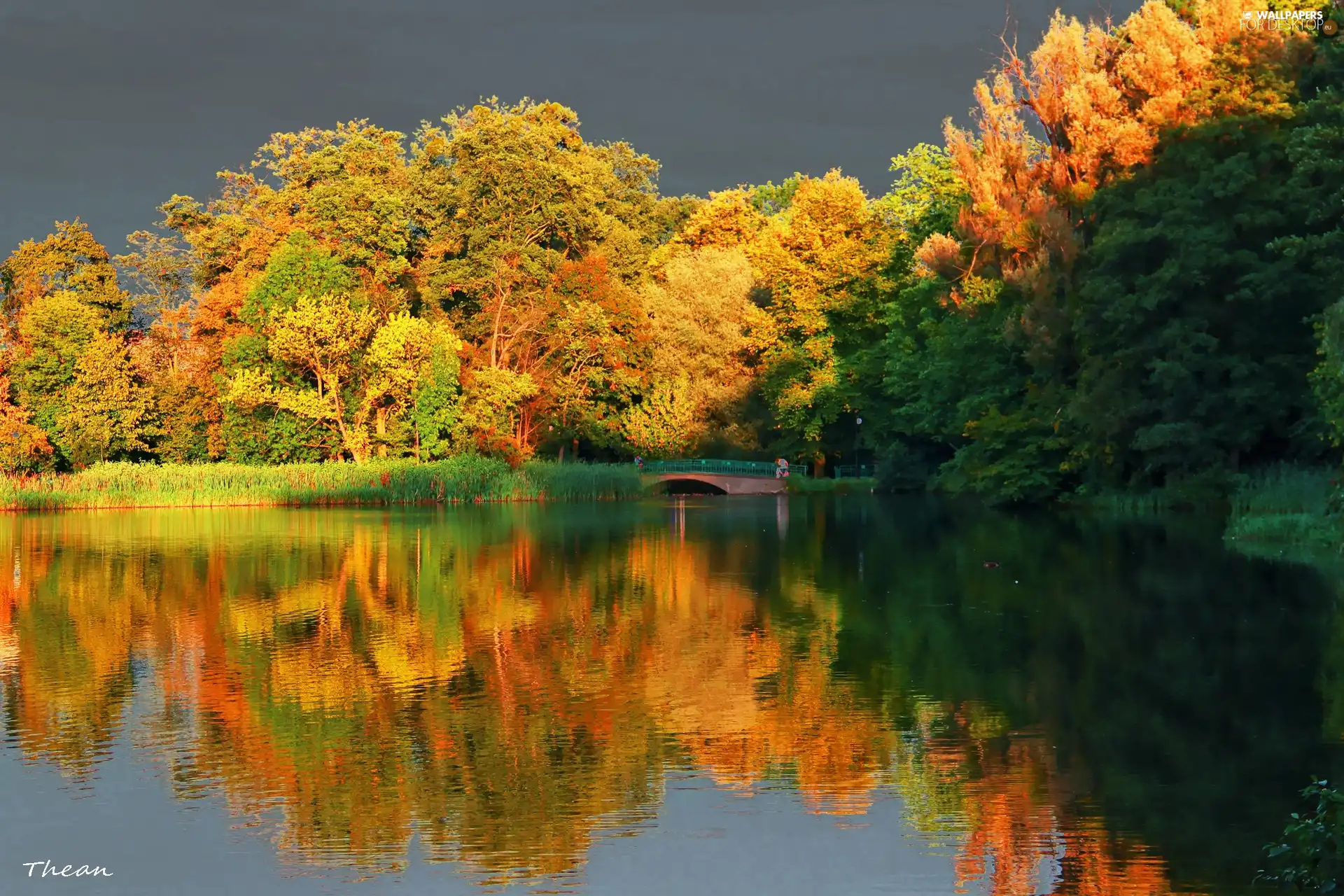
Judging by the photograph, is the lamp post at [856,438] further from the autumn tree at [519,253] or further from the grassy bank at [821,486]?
the autumn tree at [519,253]

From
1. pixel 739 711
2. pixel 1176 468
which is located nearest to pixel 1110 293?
pixel 1176 468

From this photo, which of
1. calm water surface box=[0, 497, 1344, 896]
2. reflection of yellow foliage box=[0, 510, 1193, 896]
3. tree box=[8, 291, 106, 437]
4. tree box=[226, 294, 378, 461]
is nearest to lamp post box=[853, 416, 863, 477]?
tree box=[226, 294, 378, 461]

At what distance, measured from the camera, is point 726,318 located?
75438mm

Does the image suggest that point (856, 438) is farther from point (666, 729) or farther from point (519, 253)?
point (666, 729)

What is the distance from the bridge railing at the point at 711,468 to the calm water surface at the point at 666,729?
141 feet

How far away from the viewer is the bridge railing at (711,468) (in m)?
70.2

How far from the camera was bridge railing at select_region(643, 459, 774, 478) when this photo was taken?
7025cm

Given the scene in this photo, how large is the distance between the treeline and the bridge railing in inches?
84.5

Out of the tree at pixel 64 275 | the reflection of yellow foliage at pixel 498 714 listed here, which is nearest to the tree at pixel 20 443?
the tree at pixel 64 275

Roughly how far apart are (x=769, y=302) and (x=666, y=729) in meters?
65.0

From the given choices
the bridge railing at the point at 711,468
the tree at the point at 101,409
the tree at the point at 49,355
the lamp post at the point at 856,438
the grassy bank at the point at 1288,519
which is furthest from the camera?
the lamp post at the point at 856,438

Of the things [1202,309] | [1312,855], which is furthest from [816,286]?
[1312,855]

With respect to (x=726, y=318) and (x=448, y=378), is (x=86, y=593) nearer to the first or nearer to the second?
(x=448, y=378)

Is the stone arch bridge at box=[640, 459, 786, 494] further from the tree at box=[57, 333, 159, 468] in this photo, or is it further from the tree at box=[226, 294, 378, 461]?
the tree at box=[57, 333, 159, 468]
